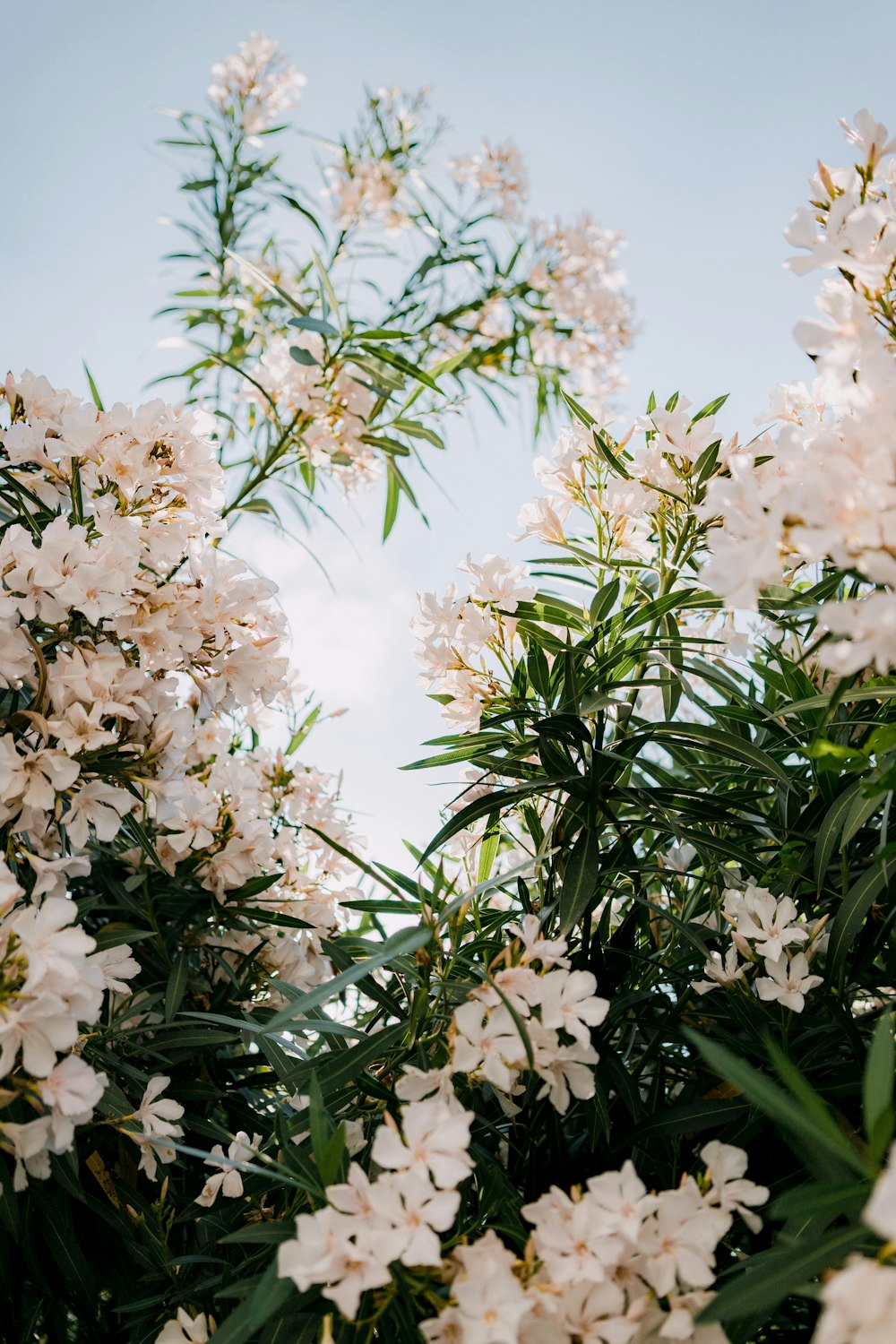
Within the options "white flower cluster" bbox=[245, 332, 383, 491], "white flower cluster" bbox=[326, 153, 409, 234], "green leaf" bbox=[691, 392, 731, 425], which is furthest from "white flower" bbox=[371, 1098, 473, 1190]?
"white flower cluster" bbox=[326, 153, 409, 234]

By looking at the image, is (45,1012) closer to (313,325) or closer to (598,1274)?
(598,1274)

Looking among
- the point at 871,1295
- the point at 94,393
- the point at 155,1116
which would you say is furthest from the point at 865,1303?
the point at 94,393

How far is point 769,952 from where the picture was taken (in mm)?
821

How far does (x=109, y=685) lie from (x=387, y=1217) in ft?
1.83

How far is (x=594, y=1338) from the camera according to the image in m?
0.56

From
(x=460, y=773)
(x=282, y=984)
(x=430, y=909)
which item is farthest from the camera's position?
(x=460, y=773)

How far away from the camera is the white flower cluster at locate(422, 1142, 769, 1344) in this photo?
0.55 metres

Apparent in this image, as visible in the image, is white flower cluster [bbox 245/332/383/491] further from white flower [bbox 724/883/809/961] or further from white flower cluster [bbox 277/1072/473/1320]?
white flower cluster [bbox 277/1072/473/1320]

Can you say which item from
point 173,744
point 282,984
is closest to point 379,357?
point 173,744

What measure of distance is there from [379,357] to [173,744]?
34.2 inches

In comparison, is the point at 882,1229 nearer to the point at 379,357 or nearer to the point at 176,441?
the point at 176,441

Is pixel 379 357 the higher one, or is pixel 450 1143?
pixel 379 357

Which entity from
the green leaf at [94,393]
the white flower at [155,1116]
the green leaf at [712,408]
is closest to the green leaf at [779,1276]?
the white flower at [155,1116]

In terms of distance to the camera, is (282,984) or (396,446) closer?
(282,984)
